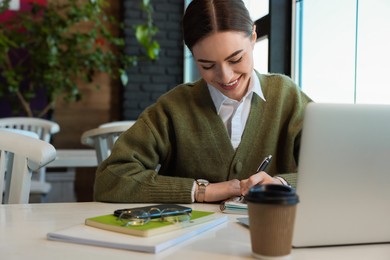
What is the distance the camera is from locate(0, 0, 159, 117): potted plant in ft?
12.9

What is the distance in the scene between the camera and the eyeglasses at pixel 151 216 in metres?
0.85

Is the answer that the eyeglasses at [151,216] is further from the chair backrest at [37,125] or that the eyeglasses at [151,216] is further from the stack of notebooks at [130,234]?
the chair backrest at [37,125]

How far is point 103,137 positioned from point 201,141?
1.24 m

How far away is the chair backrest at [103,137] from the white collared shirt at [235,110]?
108 cm

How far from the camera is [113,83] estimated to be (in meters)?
4.61

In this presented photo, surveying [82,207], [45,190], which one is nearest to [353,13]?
[82,207]

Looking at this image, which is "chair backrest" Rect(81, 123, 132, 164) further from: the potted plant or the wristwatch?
the potted plant

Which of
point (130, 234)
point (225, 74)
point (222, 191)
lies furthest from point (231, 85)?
point (130, 234)

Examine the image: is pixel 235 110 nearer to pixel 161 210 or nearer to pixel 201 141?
pixel 201 141

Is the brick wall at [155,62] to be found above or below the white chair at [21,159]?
above

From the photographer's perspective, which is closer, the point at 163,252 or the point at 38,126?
the point at 163,252

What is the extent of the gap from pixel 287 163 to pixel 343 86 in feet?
2.68

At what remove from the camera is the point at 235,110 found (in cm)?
136

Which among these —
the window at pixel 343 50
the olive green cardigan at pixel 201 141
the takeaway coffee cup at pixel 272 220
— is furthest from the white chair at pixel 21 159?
the window at pixel 343 50
